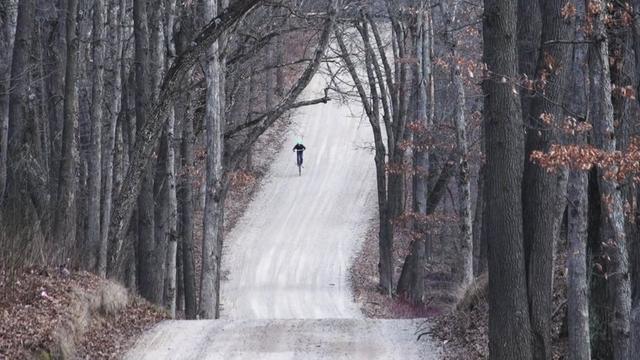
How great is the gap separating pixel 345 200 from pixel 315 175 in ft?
11.7

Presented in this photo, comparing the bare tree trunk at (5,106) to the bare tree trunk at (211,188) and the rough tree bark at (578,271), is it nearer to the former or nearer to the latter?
the bare tree trunk at (211,188)

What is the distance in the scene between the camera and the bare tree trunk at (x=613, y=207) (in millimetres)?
11102

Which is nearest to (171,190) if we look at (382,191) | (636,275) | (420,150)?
(420,150)

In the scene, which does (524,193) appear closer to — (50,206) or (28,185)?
(50,206)

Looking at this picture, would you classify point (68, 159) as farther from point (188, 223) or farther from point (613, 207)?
point (613, 207)

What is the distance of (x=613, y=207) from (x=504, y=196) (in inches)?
48.3

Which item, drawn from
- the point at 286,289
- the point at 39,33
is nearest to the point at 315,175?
the point at 286,289

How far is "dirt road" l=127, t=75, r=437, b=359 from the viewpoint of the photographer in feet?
45.5

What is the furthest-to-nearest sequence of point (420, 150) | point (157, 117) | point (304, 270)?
point (304, 270)
point (420, 150)
point (157, 117)

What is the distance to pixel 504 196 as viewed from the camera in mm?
11750

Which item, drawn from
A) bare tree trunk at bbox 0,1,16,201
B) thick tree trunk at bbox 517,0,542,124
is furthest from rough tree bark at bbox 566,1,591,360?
bare tree trunk at bbox 0,1,16,201

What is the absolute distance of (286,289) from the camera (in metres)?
32.5

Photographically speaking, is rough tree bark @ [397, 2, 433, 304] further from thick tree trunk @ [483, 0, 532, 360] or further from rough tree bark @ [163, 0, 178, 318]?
thick tree trunk @ [483, 0, 532, 360]

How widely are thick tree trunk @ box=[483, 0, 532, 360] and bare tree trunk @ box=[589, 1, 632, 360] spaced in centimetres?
91
